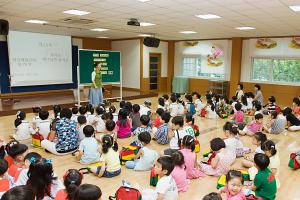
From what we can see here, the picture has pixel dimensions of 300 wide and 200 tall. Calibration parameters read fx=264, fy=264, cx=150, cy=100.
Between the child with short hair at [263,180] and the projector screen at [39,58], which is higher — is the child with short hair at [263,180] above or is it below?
below

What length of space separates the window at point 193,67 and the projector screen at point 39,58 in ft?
19.2

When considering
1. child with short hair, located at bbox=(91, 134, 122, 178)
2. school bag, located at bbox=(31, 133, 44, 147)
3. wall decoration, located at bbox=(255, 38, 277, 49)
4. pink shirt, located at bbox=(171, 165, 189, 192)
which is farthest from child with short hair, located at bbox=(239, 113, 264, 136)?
wall decoration, located at bbox=(255, 38, 277, 49)

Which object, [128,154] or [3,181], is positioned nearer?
[3,181]

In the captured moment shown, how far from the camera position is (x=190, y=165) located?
12.1 feet

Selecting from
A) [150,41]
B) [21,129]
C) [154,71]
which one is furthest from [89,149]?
[154,71]

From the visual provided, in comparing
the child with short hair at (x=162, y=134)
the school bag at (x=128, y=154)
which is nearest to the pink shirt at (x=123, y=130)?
the child with short hair at (x=162, y=134)

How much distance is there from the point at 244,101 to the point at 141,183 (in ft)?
17.7

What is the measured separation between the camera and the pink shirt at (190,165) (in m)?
3.58

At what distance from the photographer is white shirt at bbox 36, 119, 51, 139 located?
5.03 meters

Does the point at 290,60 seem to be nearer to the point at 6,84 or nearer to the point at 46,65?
the point at 46,65

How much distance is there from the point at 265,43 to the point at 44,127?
31.0 feet

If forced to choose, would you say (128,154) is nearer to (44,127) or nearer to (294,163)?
(44,127)

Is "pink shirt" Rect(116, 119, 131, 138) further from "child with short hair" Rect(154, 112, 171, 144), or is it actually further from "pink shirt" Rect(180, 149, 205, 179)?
"pink shirt" Rect(180, 149, 205, 179)

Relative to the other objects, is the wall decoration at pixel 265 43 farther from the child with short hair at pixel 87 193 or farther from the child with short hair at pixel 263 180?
the child with short hair at pixel 87 193
